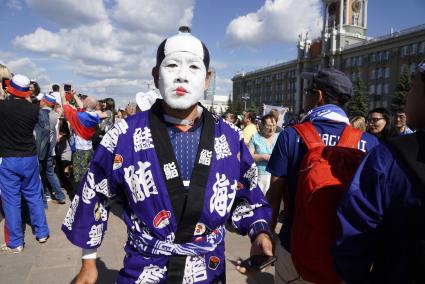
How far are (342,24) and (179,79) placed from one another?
3378 inches

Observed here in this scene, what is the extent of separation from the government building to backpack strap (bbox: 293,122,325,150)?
41.6 metres

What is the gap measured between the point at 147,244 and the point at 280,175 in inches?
42.2

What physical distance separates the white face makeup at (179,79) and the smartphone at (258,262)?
826 millimetres

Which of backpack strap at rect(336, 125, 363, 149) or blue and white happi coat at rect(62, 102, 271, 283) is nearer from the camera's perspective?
blue and white happi coat at rect(62, 102, 271, 283)

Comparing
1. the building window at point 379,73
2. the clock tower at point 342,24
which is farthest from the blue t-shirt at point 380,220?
the clock tower at point 342,24

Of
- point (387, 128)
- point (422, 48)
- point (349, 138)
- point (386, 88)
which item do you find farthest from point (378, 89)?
point (349, 138)

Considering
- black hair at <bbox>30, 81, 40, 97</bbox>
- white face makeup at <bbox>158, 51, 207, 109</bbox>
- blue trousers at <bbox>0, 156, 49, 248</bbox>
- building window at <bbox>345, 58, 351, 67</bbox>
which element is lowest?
blue trousers at <bbox>0, 156, 49, 248</bbox>

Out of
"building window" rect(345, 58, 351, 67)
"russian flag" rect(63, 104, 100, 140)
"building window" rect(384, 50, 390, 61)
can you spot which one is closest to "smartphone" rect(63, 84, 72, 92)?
"russian flag" rect(63, 104, 100, 140)

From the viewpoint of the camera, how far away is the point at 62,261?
14.4ft

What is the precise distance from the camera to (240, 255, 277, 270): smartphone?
5.53 feet

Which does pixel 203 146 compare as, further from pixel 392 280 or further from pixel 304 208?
pixel 392 280

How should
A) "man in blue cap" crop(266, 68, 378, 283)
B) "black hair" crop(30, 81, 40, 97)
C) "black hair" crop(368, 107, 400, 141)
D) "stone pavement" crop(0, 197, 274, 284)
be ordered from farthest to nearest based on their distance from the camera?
1. "black hair" crop(30, 81, 40, 97)
2. "black hair" crop(368, 107, 400, 141)
3. "stone pavement" crop(0, 197, 274, 284)
4. "man in blue cap" crop(266, 68, 378, 283)

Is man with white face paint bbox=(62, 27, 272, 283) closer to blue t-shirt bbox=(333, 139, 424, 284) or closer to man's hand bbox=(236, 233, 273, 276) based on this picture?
man's hand bbox=(236, 233, 273, 276)

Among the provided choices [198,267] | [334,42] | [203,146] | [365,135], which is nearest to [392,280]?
[198,267]
